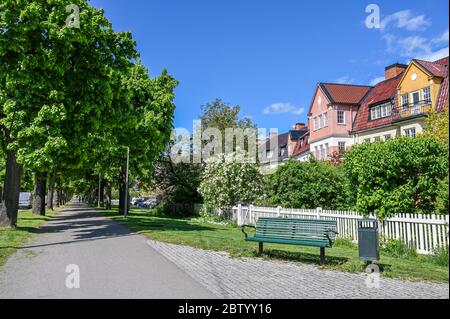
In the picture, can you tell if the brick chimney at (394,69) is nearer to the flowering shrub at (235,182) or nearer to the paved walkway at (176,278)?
the flowering shrub at (235,182)

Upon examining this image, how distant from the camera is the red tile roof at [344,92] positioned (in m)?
43.3

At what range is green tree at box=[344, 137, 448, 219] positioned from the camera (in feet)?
43.0

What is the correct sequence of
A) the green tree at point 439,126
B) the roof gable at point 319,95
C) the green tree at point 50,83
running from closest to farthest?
1. the green tree at point 50,83
2. the green tree at point 439,126
3. the roof gable at point 319,95

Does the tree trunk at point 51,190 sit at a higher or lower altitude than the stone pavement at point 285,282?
higher

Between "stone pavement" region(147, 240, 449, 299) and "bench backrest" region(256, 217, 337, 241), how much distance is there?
0.73 m

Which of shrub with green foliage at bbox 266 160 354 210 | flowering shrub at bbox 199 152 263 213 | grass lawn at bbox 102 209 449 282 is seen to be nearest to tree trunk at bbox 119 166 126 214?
flowering shrub at bbox 199 152 263 213

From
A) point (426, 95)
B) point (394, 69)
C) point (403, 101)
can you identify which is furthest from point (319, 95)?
point (426, 95)

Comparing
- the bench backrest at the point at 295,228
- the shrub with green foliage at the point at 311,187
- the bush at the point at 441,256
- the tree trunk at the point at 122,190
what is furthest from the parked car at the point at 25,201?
the bush at the point at 441,256

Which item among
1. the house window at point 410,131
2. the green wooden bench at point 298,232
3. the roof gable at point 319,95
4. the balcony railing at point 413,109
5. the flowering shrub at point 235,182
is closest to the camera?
the green wooden bench at point 298,232

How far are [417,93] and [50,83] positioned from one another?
29216mm

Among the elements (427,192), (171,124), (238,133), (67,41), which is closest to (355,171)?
(427,192)

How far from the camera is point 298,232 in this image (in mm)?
10398

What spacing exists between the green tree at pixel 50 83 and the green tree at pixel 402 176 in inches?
413
